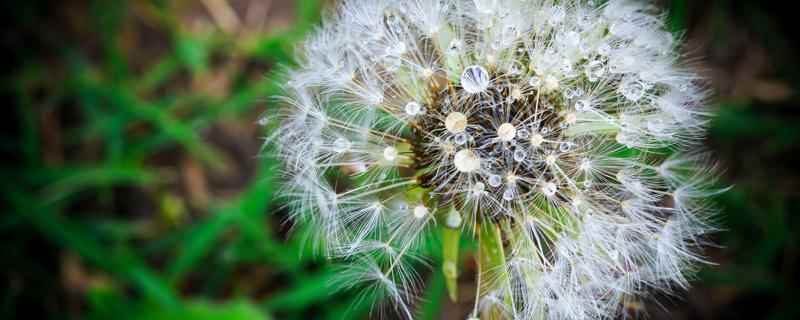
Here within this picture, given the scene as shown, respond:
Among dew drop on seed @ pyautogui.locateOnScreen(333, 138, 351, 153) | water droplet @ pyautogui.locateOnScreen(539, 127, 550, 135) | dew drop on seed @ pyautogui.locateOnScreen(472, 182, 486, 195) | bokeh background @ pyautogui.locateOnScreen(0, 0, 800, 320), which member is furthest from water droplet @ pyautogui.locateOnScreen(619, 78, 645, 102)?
bokeh background @ pyautogui.locateOnScreen(0, 0, 800, 320)

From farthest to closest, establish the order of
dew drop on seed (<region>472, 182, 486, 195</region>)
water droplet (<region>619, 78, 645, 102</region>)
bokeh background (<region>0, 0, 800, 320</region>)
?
bokeh background (<region>0, 0, 800, 320</region>), water droplet (<region>619, 78, 645, 102</region>), dew drop on seed (<region>472, 182, 486, 195</region>)

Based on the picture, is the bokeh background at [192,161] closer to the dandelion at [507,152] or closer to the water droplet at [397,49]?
the dandelion at [507,152]

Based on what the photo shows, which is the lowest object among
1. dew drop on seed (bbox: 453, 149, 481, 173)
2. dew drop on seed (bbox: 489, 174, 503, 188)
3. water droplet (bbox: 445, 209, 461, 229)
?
water droplet (bbox: 445, 209, 461, 229)

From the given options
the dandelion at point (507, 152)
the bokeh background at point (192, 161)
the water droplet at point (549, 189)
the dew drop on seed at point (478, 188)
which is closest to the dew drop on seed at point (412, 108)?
the dandelion at point (507, 152)

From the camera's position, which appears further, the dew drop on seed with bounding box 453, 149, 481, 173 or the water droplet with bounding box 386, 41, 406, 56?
the water droplet with bounding box 386, 41, 406, 56

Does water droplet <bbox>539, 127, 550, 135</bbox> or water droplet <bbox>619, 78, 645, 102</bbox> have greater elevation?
water droplet <bbox>619, 78, 645, 102</bbox>

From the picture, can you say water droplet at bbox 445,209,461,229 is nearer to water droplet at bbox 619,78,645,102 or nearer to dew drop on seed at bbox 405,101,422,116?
dew drop on seed at bbox 405,101,422,116

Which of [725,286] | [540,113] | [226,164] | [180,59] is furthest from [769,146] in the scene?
[180,59]
